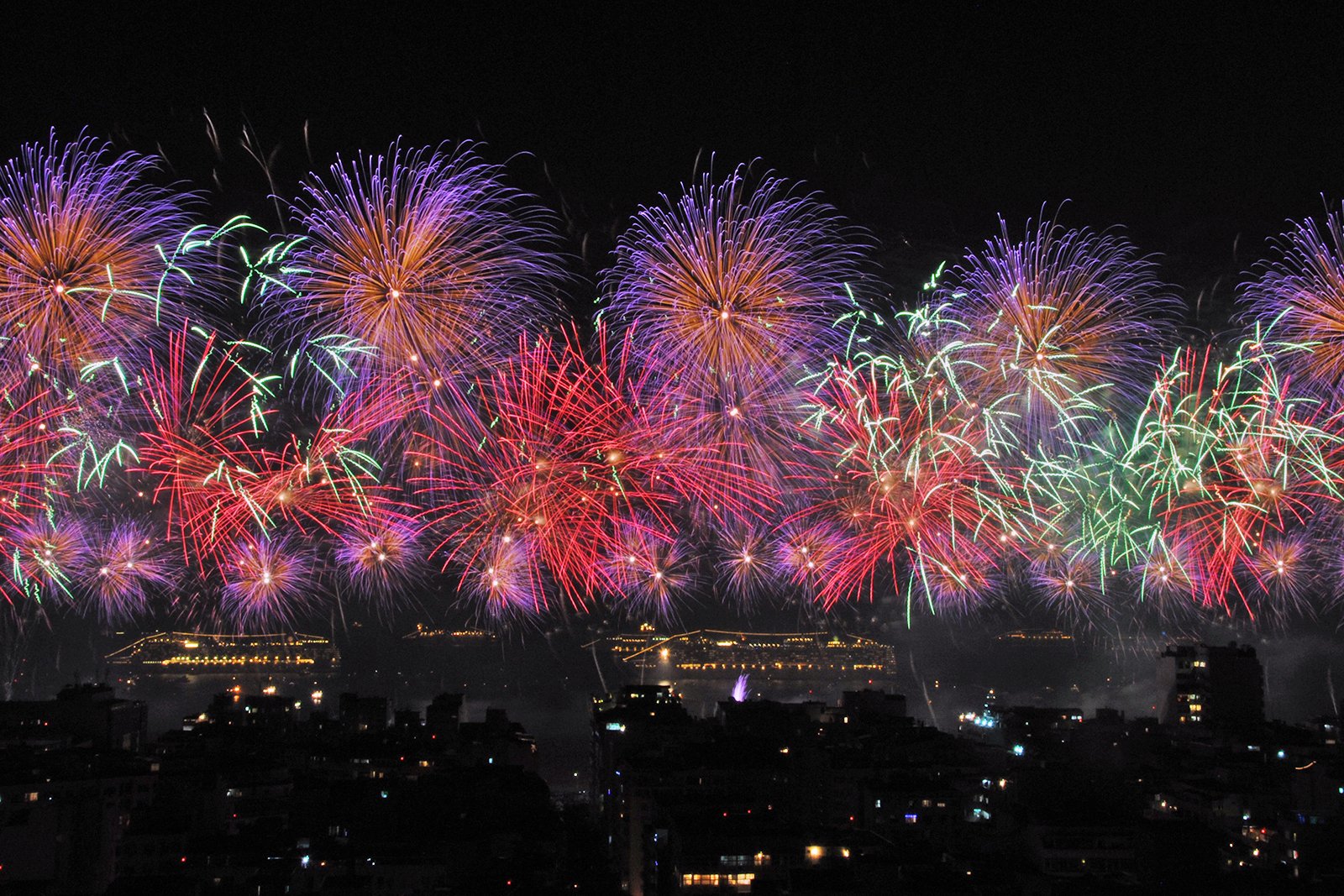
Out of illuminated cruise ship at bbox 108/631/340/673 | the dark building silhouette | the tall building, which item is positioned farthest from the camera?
illuminated cruise ship at bbox 108/631/340/673

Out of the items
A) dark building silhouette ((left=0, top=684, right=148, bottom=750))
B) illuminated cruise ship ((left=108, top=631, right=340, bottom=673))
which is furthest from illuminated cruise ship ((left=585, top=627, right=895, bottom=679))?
dark building silhouette ((left=0, top=684, right=148, bottom=750))

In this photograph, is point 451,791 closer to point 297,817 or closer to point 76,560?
point 297,817

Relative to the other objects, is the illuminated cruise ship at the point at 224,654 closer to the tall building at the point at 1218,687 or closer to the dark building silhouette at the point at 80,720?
the dark building silhouette at the point at 80,720

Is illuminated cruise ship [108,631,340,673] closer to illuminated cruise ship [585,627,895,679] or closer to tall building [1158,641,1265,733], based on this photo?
illuminated cruise ship [585,627,895,679]

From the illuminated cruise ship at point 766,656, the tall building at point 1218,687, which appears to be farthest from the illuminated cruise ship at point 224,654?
the tall building at point 1218,687

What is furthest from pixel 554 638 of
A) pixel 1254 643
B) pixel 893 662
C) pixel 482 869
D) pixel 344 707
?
pixel 482 869
